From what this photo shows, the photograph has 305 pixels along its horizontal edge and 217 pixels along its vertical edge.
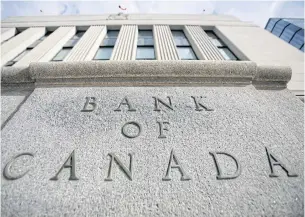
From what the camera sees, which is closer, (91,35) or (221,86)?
(221,86)

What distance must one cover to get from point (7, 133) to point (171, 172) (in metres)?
2.95

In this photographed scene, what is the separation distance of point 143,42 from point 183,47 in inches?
73.4

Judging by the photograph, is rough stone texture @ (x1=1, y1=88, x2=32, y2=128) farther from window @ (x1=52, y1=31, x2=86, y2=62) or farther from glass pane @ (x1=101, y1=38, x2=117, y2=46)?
glass pane @ (x1=101, y1=38, x2=117, y2=46)

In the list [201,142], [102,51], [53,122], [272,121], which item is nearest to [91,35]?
[102,51]

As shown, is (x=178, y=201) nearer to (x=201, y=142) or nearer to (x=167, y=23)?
(x=201, y=142)

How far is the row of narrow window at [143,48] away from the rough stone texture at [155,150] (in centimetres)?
354

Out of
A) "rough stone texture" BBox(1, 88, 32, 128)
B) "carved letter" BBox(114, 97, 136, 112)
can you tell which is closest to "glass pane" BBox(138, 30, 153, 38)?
"carved letter" BBox(114, 97, 136, 112)

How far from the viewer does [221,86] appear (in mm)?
3717

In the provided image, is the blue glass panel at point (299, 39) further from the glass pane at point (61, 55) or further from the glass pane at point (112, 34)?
the glass pane at point (61, 55)

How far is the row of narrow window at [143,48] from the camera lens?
6.65m

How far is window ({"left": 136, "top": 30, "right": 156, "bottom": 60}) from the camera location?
6.65 metres

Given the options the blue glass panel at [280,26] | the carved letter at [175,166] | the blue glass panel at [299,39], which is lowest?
the carved letter at [175,166]

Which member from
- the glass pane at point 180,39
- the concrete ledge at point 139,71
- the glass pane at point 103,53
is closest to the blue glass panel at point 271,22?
the glass pane at point 180,39

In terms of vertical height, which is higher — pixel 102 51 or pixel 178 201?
pixel 102 51
